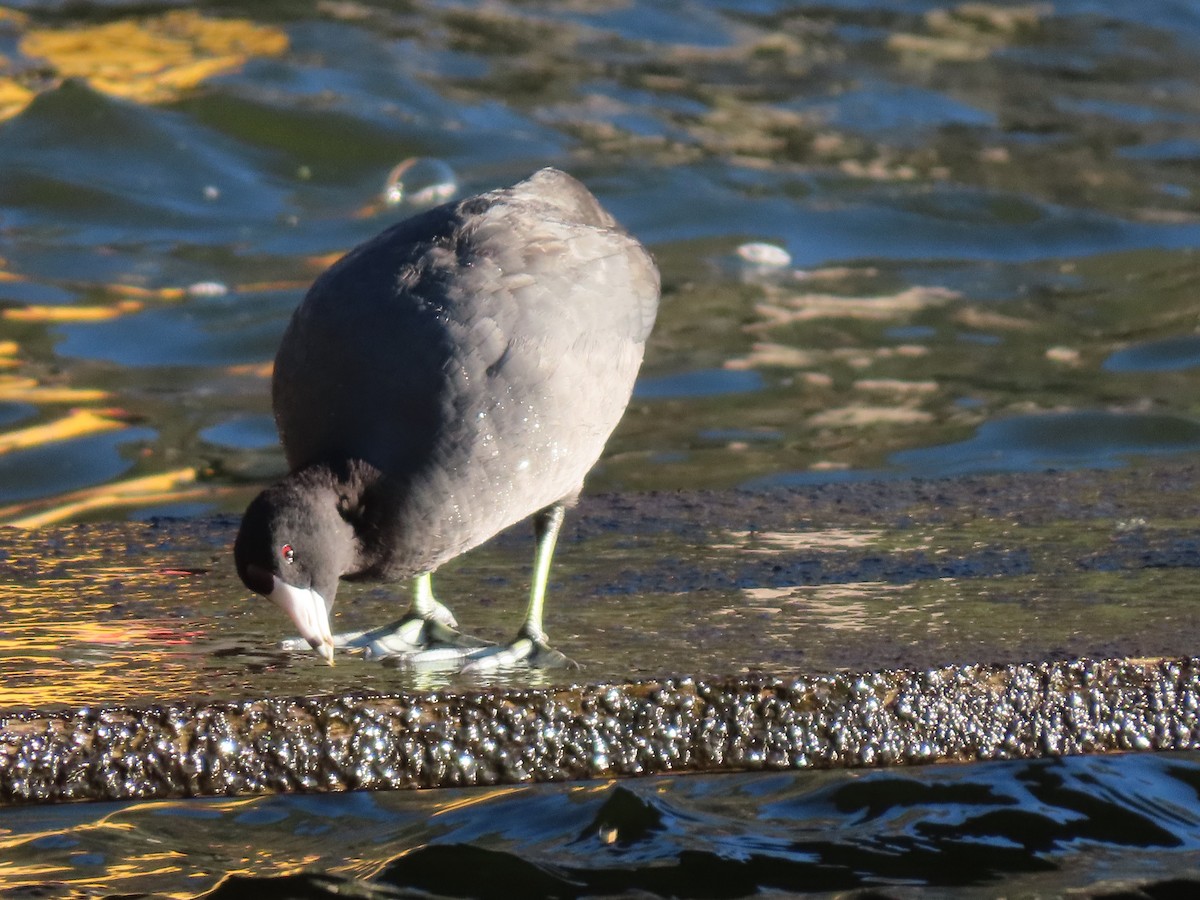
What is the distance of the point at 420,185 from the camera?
12805 millimetres

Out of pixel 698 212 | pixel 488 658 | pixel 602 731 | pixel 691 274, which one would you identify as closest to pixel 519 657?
pixel 488 658

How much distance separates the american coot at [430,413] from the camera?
418 centimetres

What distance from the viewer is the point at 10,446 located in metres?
8.62

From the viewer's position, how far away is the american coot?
418 cm

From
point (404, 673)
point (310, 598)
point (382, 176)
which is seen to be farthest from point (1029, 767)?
point (382, 176)

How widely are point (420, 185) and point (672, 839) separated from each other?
351 inches

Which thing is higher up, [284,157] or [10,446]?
[284,157]

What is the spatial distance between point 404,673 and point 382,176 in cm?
948

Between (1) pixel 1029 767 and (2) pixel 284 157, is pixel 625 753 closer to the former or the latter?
(1) pixel 1029 767

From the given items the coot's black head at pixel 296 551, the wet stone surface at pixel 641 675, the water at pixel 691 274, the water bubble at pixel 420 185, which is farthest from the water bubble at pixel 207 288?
the coot's black head at pixel 296 551

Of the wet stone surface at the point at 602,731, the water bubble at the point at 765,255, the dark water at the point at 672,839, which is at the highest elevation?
the water bubble at the point at 765,255

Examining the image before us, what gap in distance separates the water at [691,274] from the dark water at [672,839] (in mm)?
10

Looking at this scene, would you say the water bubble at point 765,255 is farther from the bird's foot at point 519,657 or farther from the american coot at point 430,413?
the bird's foot at point 519,657

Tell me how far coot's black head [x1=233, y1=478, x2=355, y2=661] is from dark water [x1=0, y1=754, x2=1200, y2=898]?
0.55 m
